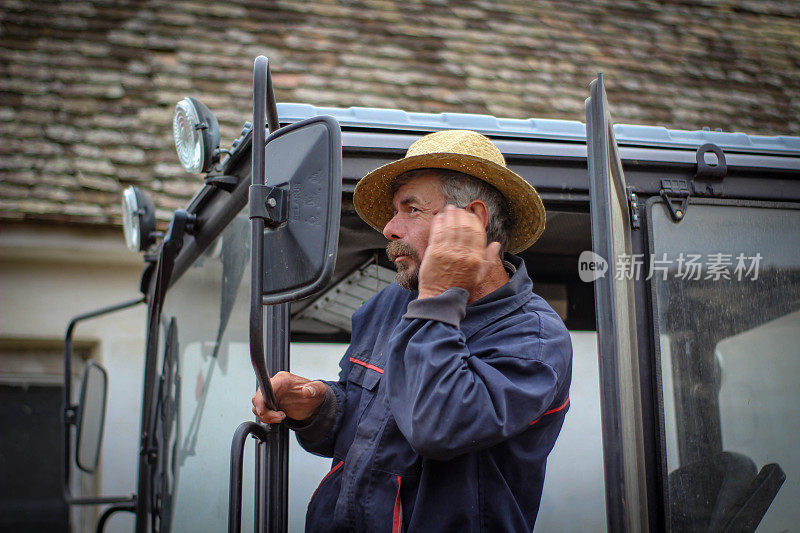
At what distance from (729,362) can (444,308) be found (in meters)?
0.86

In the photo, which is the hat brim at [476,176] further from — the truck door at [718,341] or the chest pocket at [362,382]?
the chest pocket at [362,382]

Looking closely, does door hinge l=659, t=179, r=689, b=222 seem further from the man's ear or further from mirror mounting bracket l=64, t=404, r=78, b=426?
mirror mounting bracket l=64, t=404, r=78, b=426

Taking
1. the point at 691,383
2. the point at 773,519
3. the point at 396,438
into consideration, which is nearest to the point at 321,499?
the point at 396,438

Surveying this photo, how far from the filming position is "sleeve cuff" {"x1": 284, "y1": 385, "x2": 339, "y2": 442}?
1998mm

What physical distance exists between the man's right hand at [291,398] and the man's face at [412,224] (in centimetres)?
34

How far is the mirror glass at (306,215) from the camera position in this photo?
4.91 ft

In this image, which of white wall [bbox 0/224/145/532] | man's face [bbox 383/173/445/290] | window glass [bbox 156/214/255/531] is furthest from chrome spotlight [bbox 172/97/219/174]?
white wall [bbox 0/224/145/532]

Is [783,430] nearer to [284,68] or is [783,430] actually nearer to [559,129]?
[559,129]

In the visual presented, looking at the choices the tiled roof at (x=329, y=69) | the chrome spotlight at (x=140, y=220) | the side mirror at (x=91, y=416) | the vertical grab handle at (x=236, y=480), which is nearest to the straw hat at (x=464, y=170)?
the vertical grab handle at (x=236, y=480)

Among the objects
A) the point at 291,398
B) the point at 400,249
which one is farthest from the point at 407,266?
the point at 291,398

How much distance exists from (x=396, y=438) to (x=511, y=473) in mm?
266

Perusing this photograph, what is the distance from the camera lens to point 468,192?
2.04 meters

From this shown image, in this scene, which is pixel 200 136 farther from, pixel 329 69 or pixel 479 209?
pixel 329 69

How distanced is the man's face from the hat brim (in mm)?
Answer: 50
